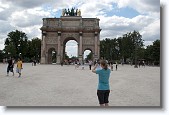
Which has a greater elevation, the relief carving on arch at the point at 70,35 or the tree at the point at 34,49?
the relief carving on arch at the point at 70,35

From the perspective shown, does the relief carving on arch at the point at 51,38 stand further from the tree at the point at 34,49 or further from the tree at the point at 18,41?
the tree at the point at 34,49

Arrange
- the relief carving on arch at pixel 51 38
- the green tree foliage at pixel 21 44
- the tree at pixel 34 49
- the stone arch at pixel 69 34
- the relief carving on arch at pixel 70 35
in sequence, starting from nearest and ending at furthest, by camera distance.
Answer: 1. the stone arch at pixel 69 34
2. the relief carving on arch at pixel 70 35
3. the relief carving on arch at pixel 51 38
4. the green tree foliage at pixel 21 44
5. the tree at pixel 34 49

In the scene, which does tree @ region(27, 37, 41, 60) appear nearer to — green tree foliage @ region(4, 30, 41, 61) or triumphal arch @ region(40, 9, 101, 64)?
green tree foliage @ region(4, 30, 41, 61)

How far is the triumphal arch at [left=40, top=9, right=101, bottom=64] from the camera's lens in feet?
249

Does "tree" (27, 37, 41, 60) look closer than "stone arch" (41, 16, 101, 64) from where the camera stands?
No

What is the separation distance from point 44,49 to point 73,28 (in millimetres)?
9877

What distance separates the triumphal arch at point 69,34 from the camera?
2982 inches

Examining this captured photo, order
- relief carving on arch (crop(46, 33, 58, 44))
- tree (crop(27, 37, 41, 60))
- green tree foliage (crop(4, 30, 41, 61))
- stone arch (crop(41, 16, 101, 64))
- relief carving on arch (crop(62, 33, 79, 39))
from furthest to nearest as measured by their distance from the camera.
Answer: tree (crop(27, 37, 41, 60))
green tree foliage (crop(4, 30, 41, 61))
relief carving on arch (crop(46, 33, 58, 44))
relief carving on arch (crop(62, 33, 79, 39))
stone arch (crop(41, 16, 101, 64))

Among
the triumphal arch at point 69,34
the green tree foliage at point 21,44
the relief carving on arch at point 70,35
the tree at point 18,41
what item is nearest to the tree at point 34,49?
the green tree foliage at point 21,44

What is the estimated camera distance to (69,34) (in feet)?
253

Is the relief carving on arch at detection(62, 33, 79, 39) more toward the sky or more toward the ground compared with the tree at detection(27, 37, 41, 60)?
more toward the sky

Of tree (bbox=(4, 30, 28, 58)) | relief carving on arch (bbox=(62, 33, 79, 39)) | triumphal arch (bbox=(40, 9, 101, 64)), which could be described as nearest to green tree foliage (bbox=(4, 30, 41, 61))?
tree (bbox=(4, 30, 28, 58))

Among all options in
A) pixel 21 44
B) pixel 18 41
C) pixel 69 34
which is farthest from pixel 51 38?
pixel 18 41

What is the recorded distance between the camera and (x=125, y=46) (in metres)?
96.6
